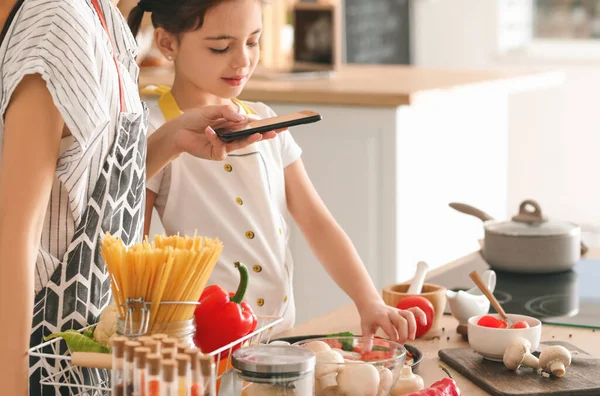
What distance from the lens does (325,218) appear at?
1663 mm

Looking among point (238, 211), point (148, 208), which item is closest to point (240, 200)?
point (238, 211)

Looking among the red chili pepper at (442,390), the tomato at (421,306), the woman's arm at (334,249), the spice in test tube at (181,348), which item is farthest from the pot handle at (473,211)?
the spice in test tube at (181,348)

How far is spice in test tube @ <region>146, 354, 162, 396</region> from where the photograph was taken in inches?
31.1

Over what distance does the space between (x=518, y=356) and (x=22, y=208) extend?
650 millimetres

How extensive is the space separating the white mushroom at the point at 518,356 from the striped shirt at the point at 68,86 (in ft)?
1.87

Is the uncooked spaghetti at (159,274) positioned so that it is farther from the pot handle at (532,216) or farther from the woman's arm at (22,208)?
the pot handle at (532,216)

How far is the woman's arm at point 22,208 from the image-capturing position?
0.92 metres

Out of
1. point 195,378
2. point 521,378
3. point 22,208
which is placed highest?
point 22,208

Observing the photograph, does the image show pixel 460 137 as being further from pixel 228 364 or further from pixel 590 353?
pixel 228 364

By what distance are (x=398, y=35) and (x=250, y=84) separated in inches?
113

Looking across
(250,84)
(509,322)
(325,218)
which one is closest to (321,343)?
(509,322)

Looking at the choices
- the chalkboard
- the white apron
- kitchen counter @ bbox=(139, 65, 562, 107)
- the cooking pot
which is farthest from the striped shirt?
the chalkboard

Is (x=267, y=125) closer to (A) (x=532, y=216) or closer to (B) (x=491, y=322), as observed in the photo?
(B) (x=491, y=322)

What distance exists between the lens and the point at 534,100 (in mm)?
5672
